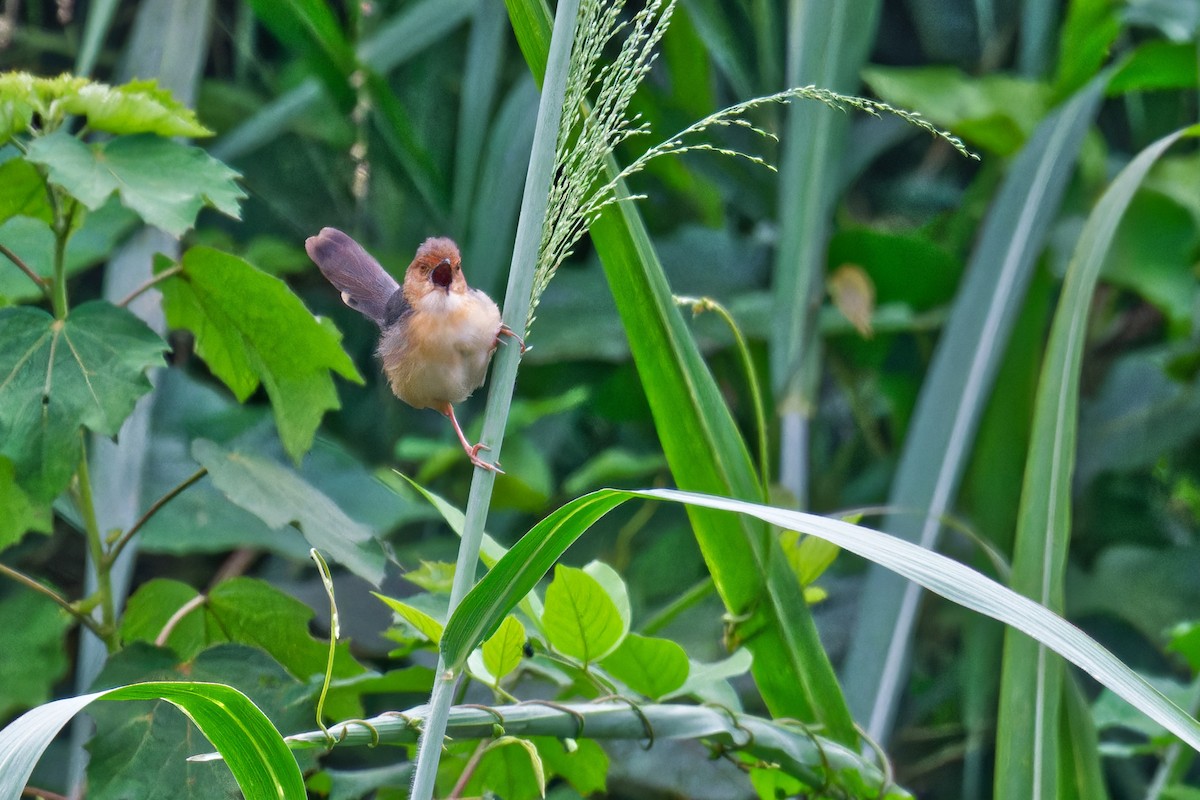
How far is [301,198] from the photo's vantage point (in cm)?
161

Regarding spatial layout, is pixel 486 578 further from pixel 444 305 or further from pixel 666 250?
pixel 666 250

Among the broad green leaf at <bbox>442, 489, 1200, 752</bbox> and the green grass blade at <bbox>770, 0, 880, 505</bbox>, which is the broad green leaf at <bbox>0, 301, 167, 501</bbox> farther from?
the green grass blade at <bbox>770, 0, 880, 505</bbox>

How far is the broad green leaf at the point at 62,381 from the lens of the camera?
0.66 m

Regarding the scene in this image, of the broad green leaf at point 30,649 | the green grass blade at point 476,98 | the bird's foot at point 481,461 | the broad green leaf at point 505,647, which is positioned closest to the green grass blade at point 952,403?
the broad green leaf at point 505,647

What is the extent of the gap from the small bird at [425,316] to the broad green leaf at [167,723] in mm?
200

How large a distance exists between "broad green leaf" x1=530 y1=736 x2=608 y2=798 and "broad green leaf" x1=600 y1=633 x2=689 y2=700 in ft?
0.20

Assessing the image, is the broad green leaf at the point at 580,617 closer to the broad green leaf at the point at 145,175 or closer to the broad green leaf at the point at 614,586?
the broad green leaf at the point at 614,586

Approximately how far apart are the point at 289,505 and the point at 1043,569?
53cm

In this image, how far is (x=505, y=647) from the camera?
619 mm

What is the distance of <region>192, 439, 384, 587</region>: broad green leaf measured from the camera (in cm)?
69

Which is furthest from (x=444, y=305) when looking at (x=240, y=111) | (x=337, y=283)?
(x=240, y=111)

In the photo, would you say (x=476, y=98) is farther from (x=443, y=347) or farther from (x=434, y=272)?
(x=443, y=347)

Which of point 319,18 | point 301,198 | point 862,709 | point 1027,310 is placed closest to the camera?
point 862,709

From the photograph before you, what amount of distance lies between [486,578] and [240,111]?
1.36 m
